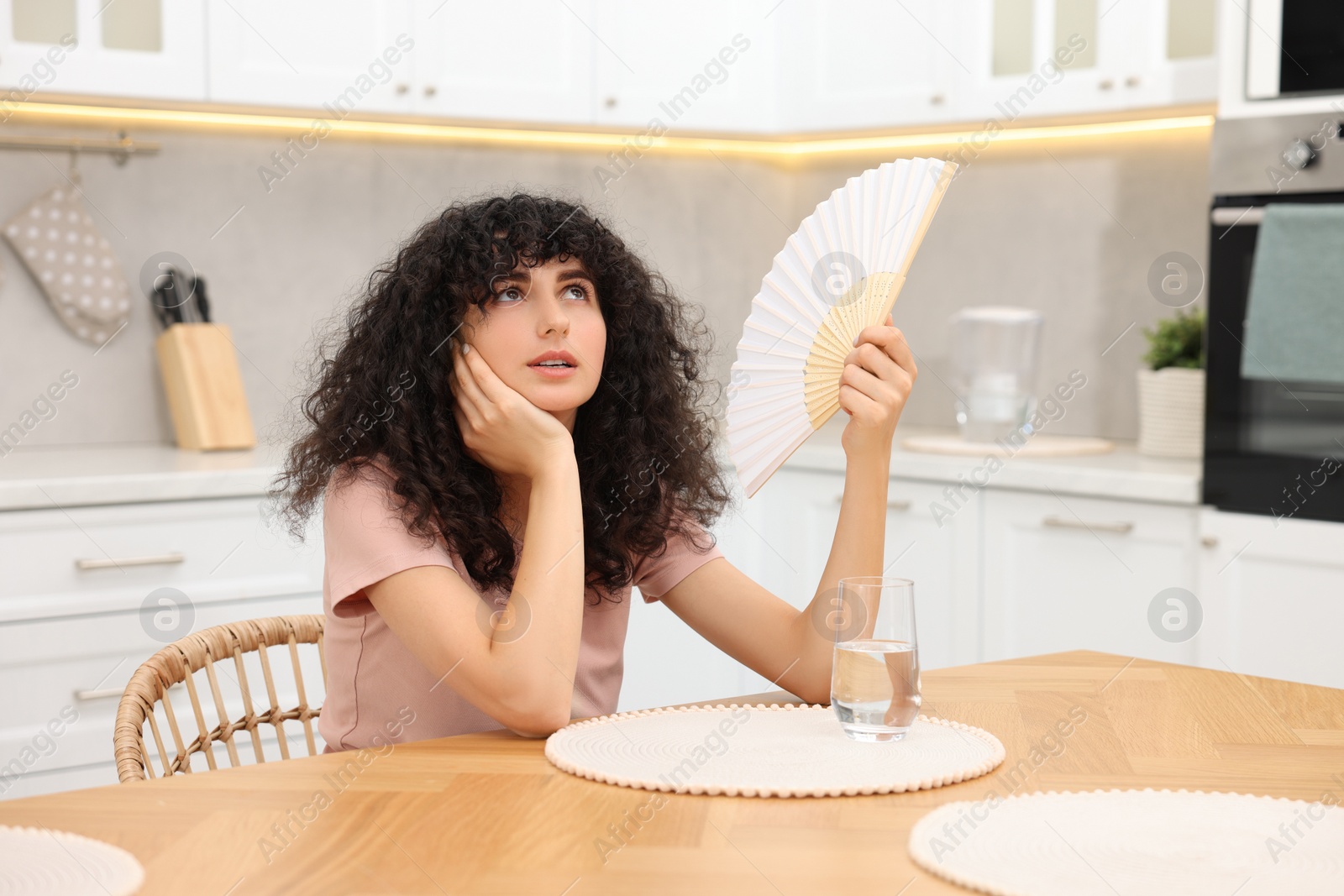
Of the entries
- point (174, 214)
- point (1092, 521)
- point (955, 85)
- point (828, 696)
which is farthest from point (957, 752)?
point (174, 214)

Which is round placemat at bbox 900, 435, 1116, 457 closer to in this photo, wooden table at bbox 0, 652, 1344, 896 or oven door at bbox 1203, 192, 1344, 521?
oven door at bbox 1203, 192, 1344, 521

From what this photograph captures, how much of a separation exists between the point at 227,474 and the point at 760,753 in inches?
62.9

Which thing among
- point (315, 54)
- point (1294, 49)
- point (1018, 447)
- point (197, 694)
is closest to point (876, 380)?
point (197, 694)

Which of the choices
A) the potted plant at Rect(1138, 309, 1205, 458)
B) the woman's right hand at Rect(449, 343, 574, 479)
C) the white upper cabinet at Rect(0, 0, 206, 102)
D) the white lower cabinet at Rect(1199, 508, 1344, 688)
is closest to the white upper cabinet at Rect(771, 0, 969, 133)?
the potted plant at Rect(1138, 309, 1205, 458)

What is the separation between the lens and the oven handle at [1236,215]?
92.0 inches

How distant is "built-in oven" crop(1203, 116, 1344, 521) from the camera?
7.40ft

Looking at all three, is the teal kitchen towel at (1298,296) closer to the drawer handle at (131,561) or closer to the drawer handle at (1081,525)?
the drawer handle at (1081,525)

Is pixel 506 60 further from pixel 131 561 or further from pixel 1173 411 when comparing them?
pixel 1173 411

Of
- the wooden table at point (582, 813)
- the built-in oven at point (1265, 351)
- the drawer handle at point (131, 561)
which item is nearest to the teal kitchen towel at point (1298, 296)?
the built-in oven at point (1265, 351)

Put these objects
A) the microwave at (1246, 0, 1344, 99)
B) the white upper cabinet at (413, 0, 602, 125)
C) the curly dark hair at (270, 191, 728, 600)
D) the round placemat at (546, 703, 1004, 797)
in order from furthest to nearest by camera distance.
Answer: the white upper cabinet at (413, 0, 602, 125) < the microwave at (1246, 0, 1344, 99) < the curly dark hair at (270, 191, 728, 600) < the round placemat at (546, 703, 1004, 797)

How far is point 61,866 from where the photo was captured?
82cm

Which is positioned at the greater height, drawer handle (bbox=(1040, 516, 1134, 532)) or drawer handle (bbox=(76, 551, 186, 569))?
drawer handle (bbox=(1040, 516, 1134, 532))

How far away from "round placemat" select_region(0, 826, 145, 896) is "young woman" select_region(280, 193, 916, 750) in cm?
36

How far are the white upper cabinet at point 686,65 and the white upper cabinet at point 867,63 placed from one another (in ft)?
0.16
